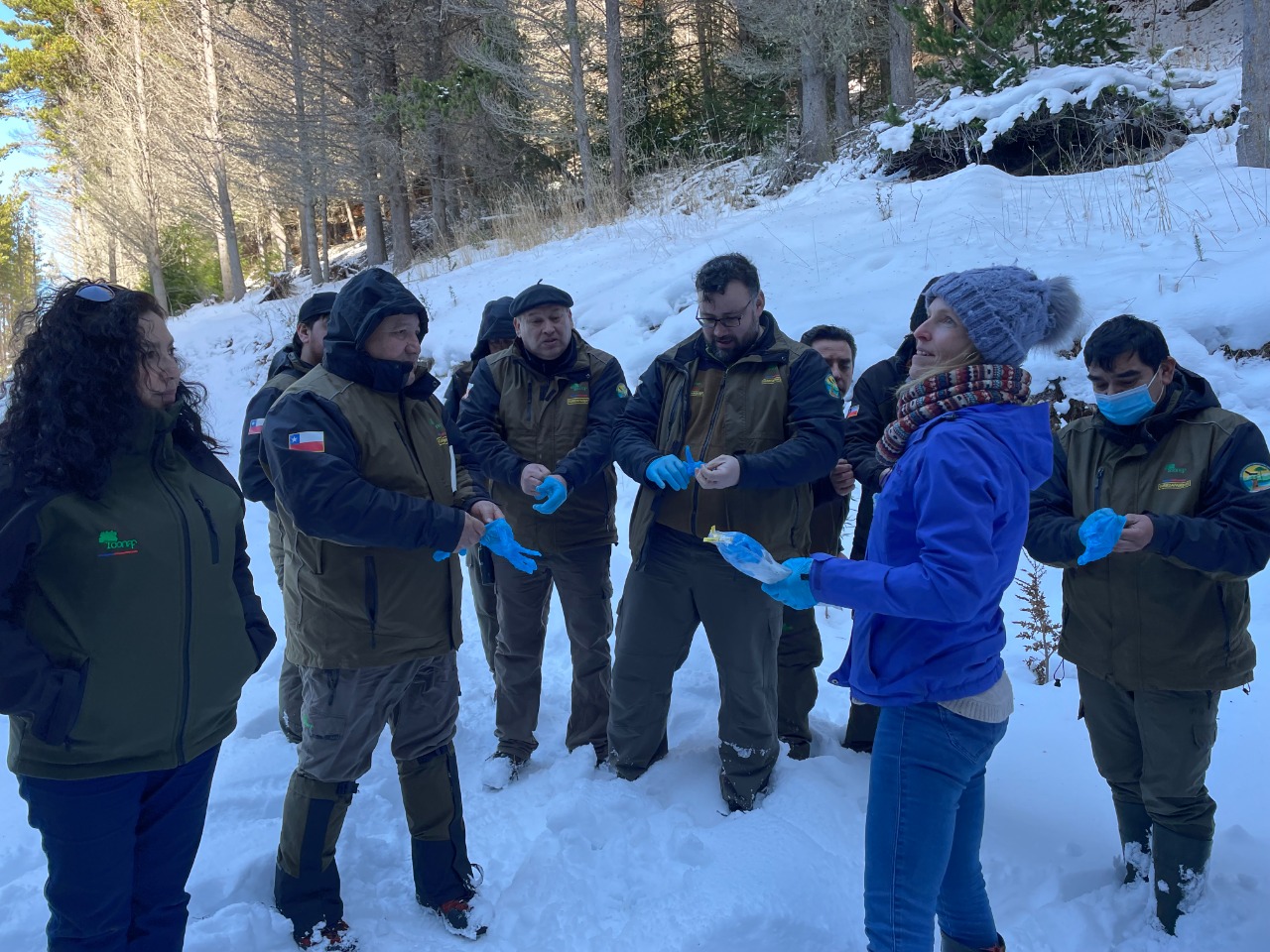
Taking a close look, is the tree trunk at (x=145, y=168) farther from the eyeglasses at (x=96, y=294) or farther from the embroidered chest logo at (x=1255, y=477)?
the embroidered chest logo at (x=1255, y=477)

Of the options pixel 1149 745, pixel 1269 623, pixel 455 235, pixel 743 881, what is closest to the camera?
pixel 1149 745

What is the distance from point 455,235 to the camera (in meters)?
15.9

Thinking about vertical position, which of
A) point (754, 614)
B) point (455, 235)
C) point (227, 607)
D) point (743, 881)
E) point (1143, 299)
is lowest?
point (743, 881)

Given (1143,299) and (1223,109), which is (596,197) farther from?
(1143,299)

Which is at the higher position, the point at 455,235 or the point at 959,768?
the point at 455,235

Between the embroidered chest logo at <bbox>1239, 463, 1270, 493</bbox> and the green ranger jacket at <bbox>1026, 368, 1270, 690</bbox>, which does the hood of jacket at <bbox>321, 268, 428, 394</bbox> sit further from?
the embroidered chest logo at <bbox>1239, 463, 1270, 493</bbox>

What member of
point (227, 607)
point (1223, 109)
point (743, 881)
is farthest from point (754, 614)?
point (1223, 109)

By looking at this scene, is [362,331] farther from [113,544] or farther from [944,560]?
[944,560]

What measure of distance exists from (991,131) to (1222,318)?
4.58m

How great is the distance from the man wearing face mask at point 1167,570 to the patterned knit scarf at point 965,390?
85cm

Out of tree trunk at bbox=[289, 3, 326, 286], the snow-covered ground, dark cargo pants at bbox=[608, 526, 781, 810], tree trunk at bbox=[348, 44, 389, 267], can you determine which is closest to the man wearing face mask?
the snow-covered ground

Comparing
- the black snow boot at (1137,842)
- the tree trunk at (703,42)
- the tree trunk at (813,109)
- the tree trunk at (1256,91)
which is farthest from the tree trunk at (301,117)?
the black snow boot at (1137,842)

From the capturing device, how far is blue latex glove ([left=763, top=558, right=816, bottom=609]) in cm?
201

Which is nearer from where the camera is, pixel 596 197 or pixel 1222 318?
pixel 1222 318
